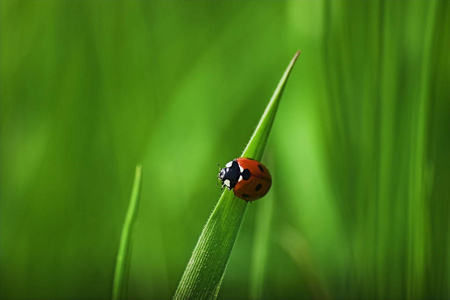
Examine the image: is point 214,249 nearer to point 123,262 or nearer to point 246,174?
point 123,262

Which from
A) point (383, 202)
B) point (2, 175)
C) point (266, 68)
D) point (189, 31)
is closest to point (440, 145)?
point (383, 202)

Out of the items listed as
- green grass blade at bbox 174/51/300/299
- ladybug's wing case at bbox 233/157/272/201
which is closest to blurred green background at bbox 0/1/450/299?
ladybug's wing case at bbox 233/157/272/201

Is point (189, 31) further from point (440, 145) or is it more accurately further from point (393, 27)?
point (440, 145)

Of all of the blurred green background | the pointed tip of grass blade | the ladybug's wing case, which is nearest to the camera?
the pointed tip of grass blade

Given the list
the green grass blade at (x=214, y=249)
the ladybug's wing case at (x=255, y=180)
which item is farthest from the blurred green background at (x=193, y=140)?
the green grass blade at (x=214, y=249)

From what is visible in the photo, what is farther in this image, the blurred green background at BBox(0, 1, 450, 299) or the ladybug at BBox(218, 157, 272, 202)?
the blurred green background at BBox(0, 1, 450, 299)

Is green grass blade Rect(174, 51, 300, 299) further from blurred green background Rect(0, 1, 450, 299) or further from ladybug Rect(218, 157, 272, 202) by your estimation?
blurred green background Rect(0, 1, 450, 299)

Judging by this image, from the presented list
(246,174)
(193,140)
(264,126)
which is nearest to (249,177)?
(246,174)

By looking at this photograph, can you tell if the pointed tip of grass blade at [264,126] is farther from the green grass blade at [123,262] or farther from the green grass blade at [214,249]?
the green grass blade at [123,262]

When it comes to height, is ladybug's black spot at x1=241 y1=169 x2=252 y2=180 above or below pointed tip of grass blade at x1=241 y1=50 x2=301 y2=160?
below
